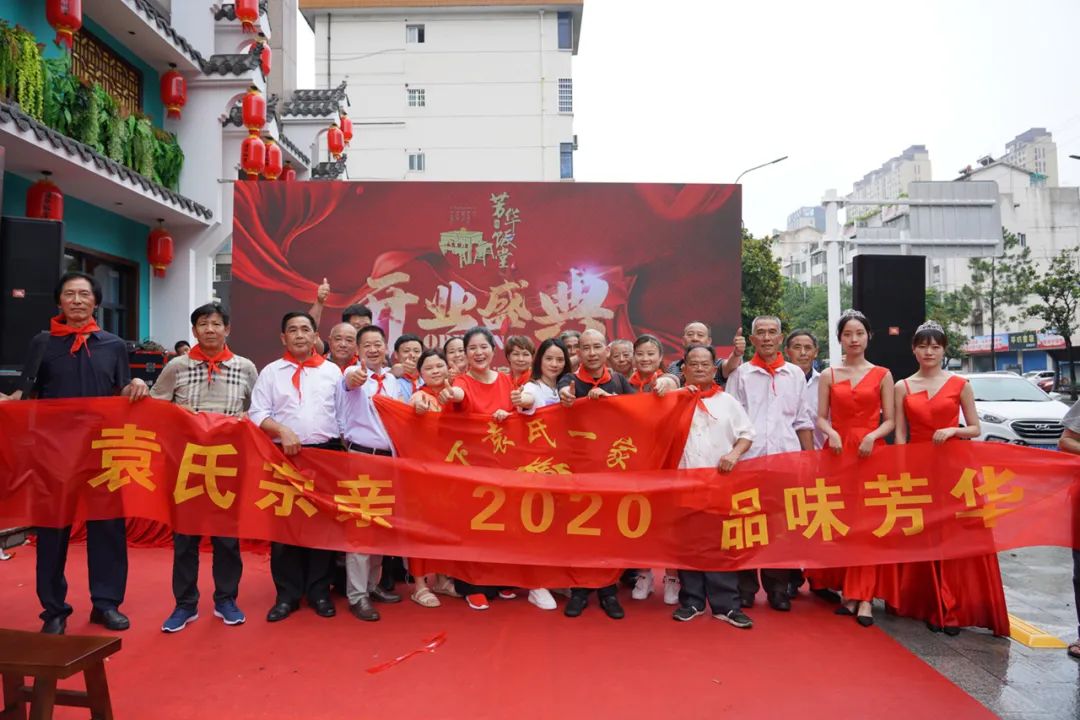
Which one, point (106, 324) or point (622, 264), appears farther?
point (106, 324)

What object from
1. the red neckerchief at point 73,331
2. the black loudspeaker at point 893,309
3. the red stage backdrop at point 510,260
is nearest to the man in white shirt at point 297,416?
the red neckerchief at point 73,331

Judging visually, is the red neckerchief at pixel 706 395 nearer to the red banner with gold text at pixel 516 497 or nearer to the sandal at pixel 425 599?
the red banner with gold text at pixel 516 497

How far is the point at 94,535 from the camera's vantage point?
3.60 m

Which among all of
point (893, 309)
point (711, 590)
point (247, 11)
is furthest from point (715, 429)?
point (247, 11)

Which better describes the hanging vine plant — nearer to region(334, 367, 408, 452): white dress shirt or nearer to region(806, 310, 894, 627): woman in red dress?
region(334, 367, 408, 452): white dress shirt

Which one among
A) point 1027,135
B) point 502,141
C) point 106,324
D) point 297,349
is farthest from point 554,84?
point 1027,135

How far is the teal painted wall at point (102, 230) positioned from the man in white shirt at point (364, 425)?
6.01 metres

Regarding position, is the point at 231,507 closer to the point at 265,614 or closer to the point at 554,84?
the point at 265,614

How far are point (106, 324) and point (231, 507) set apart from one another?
7252 millimetres

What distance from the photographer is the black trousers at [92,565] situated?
3.45 metres

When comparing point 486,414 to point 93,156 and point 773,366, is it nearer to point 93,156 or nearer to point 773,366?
point 773,366

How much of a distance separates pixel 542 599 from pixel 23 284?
3.27 meters

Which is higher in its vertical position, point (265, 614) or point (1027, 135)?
point (1027, 135)

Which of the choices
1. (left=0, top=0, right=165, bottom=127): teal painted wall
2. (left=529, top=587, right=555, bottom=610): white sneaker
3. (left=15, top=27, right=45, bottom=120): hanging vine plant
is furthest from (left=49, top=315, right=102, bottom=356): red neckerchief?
(left=0, top=0, right=165, bottom=127): teal painted wall
